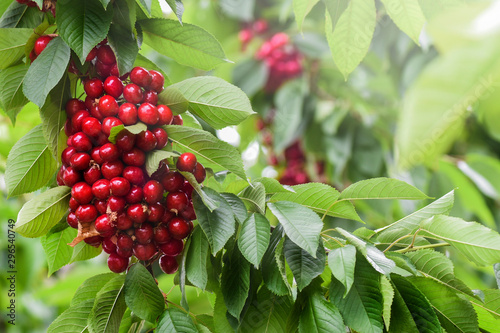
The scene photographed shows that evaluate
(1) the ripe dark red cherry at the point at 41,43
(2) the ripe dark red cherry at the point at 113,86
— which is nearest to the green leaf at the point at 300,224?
(2) the ripe dark red cherry at the point at 113,86

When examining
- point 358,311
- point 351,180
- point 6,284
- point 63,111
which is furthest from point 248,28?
point 358,311

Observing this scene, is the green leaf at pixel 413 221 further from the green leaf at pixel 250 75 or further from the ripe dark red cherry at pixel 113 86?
the green leaf at pixel 250 75

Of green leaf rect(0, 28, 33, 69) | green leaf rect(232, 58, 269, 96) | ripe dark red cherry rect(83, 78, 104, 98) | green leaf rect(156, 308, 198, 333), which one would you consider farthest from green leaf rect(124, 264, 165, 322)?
green leaf rect(232, 58, 269, 96)

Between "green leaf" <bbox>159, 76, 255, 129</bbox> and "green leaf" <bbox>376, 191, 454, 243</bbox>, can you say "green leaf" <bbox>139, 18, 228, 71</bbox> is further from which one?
"green leaf" <bbox>376, 191, 454, 243</bbox>

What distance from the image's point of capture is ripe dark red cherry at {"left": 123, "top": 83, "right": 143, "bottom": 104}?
57 cm

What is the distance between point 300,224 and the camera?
20.4 inches

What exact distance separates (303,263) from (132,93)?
0.94ft

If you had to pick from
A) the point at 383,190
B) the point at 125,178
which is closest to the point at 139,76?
the point at 125,178

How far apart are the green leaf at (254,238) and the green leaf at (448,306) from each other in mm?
180

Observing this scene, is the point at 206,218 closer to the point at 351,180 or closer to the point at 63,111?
the point at 63,111

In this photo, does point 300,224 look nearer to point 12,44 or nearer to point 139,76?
point 139,76

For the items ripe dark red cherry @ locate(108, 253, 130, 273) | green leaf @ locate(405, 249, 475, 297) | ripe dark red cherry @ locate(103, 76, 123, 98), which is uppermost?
ripe dark red cherry @ locate(103, 76, 123, 98)

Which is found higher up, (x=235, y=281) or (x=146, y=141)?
(x=146, y=141)

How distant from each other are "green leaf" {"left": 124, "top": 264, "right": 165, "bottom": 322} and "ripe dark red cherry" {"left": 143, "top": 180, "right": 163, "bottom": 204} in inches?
3.5
